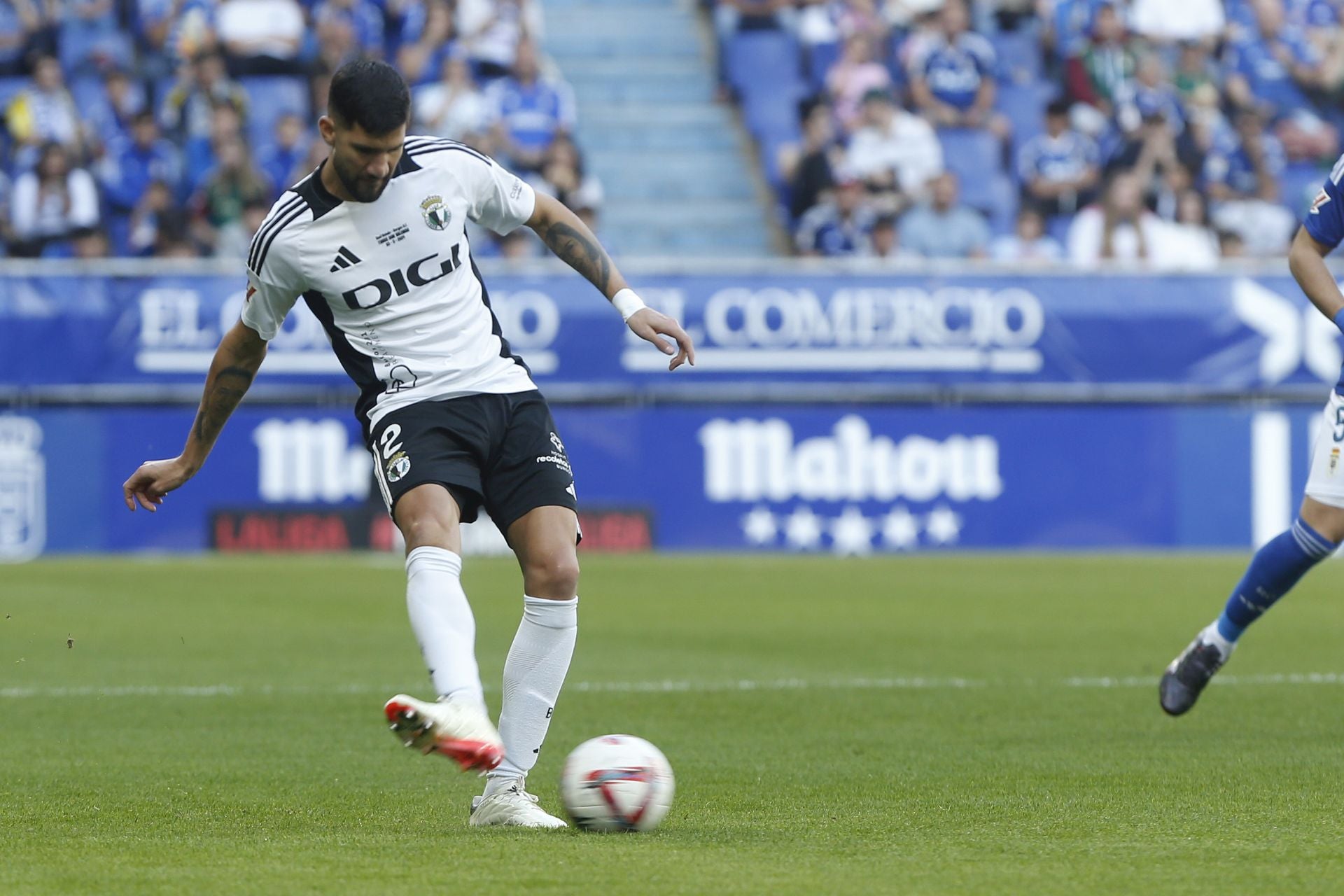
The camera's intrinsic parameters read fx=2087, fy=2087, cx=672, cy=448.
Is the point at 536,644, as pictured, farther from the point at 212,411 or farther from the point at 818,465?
the point at 818,465

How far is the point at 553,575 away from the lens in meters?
5.59

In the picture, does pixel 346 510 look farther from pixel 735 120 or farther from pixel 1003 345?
pixel 735 120

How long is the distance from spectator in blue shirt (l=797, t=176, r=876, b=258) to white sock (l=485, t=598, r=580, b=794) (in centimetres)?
1465

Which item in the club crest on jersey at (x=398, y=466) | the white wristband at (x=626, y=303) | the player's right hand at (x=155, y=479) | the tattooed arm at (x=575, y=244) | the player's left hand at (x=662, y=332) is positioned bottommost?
the player's right hand at (x=155, y=479)

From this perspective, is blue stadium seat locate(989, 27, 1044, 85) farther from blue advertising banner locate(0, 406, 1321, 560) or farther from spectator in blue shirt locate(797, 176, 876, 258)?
blue advertising banner locate(0, 406, 1321, 560)

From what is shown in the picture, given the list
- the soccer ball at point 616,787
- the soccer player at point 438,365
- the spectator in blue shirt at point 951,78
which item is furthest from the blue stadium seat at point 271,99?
the soccer ball at point 616,787

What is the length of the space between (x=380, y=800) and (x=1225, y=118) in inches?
743

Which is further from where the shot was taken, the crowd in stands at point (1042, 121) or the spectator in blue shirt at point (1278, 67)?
the spectator in blue shirt at point (1278, 67)

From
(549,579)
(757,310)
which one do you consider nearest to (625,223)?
(757,310)

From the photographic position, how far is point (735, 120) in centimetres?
2356

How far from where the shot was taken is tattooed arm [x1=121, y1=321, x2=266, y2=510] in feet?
19.1

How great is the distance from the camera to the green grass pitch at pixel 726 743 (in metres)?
4.68

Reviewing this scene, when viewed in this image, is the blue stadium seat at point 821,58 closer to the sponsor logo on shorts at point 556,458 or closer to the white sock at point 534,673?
the sponsor logo on shorts at point 556,458

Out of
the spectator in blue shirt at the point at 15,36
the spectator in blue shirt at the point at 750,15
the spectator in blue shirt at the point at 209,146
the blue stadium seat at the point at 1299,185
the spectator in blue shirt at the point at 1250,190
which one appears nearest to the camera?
the spectator in blue shirt at the point at 209,146
